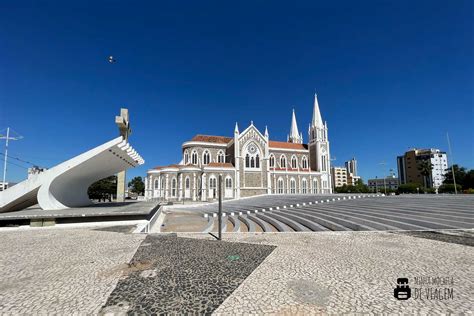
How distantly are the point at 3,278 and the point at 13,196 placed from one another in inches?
477

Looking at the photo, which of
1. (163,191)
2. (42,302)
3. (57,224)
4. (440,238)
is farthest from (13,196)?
(163,191)

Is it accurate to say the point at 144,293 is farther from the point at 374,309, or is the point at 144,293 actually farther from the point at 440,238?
the point at 440,238

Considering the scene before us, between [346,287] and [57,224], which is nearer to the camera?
[346,287]

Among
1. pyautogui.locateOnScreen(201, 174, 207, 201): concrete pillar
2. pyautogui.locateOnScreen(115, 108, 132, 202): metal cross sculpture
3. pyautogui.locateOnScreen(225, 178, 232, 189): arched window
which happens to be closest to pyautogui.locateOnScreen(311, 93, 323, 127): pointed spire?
pyautogui.locateOnScreen(225, 178, 232, 189): arched window

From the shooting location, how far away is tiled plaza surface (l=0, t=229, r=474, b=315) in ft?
11.0

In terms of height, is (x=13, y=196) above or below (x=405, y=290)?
above

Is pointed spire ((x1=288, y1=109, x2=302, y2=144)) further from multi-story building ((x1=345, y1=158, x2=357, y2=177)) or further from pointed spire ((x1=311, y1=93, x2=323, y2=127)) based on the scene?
multi-story building ((x1=345, y1=158, x2=357, y2=177))

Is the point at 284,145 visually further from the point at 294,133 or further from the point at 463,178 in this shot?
the point at 463,178

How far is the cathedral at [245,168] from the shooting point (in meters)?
41.8

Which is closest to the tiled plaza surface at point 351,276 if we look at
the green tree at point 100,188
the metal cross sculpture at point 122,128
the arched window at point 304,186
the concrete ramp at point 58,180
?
the concrete ramp at point 58,180

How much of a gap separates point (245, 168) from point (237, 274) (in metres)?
40.4

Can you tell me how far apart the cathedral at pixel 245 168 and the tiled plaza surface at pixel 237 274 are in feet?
113

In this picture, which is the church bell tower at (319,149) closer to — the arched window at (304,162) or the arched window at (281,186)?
the arched window at (304,162)

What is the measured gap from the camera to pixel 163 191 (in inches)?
1667
